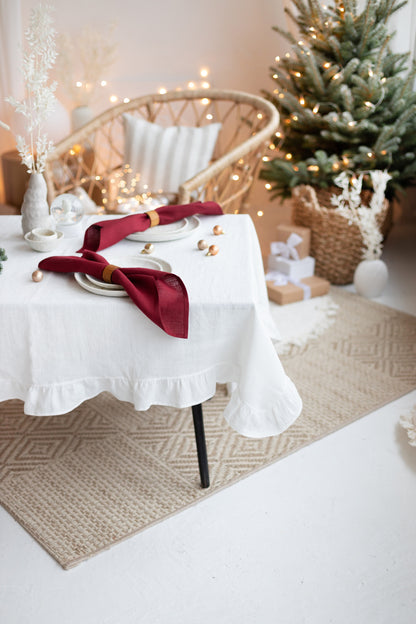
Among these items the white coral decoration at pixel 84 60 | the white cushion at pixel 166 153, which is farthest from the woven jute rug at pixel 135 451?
the white coral decoration at pixel 84 60

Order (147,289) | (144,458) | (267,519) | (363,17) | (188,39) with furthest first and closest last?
(188,39), (363,17), (144,458), (267,519), (147,289)

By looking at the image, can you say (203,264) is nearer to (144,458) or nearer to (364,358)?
(144,458)

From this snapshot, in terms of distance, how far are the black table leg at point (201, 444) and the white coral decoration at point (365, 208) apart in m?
1.55

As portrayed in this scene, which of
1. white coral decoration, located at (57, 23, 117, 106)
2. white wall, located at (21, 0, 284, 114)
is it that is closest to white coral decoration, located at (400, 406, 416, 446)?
white wall, located at (21, 0, 284, 114)

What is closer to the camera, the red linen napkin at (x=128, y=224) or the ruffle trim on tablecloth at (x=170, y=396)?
the ruffle trim on tablecloth at (x=170, y=396)

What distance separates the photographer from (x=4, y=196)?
410 centimetres

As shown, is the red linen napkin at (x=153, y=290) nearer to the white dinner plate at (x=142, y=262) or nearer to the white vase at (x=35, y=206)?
the white dinner plate at (x=142, y=262)

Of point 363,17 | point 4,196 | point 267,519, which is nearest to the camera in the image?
point 267,519

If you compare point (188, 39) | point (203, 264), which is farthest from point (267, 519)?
point (188, 39)

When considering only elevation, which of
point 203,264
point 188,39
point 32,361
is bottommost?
point 32,361

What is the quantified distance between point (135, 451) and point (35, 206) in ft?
2.56

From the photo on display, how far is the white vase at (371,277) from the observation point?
295 cm

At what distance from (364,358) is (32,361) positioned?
142cm

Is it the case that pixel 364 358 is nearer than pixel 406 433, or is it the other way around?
pixel 406 433
